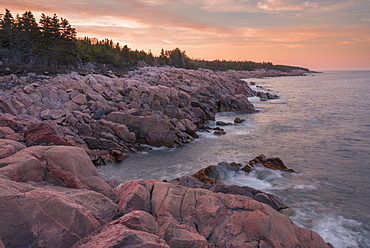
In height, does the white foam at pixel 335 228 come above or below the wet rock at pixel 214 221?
below

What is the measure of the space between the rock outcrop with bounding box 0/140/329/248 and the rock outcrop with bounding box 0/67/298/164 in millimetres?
10929

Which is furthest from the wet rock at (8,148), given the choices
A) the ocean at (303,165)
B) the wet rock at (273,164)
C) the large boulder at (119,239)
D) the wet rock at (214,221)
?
the wet rock at (273,164)

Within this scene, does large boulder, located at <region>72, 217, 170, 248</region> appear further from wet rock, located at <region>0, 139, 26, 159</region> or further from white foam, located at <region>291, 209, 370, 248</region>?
white foam, located at <region>291, 209, 370, 248</region>

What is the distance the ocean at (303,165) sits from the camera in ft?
43.1

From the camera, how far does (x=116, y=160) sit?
20.9 metres

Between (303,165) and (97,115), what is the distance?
71.4ft

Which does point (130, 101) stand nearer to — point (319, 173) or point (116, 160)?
point (116, 160)

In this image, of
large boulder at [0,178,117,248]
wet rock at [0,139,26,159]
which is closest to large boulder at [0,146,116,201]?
wet rock at [0,139,26,159]

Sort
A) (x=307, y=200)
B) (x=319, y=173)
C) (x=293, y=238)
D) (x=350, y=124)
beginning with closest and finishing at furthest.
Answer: (x=293, y=238)
(x=307, y=200)
(x=319, y=173)
(x=350, y=124)

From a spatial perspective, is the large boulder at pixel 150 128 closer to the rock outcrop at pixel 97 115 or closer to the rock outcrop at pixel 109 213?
the rock outcrop at pixel 97 115

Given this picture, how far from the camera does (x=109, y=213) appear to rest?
783cm

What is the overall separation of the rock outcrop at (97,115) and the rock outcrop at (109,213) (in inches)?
430

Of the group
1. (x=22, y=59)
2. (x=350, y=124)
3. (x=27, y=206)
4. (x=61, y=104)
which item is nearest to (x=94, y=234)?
(x=27, y=206)

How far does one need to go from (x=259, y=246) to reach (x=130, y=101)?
1070 inches
